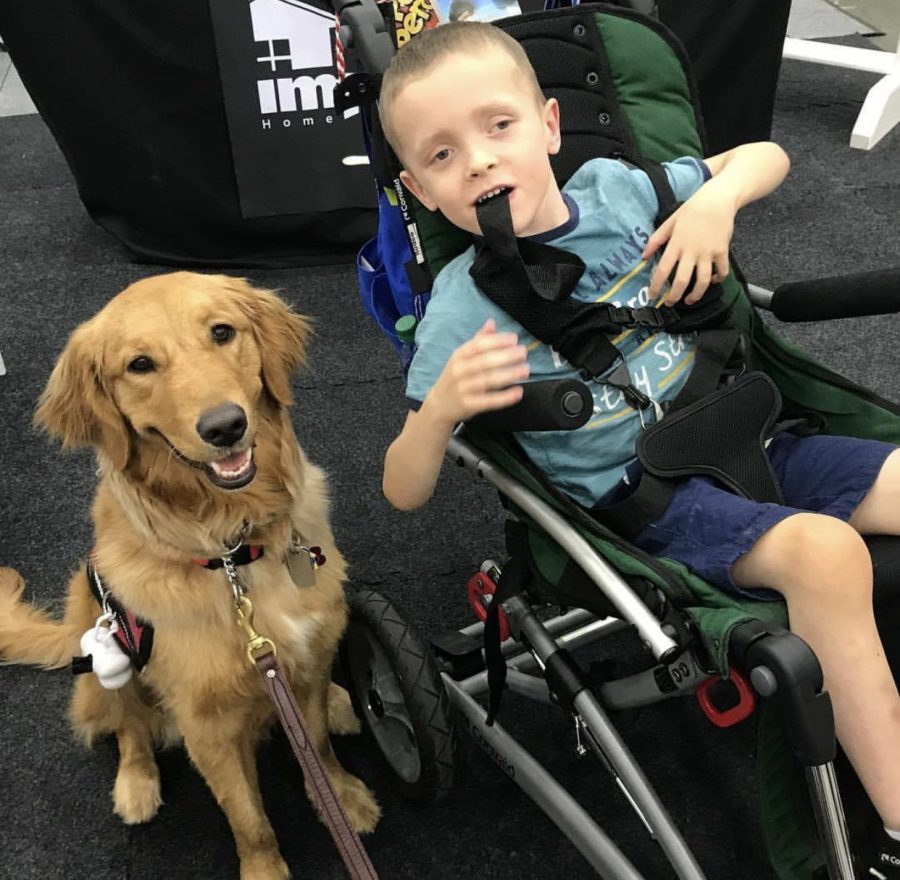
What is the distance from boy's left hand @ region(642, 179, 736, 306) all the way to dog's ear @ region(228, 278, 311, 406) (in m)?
0.55

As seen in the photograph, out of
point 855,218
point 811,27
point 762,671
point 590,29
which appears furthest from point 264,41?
point 811,27

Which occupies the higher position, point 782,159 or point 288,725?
point 782,159

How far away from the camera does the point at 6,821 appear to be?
1.63 m

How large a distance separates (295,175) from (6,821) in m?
2.07

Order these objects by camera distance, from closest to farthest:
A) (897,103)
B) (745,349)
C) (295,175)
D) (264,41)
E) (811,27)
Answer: (745,349)
(264,41)
(295,175)
(897,103)
(811,27)

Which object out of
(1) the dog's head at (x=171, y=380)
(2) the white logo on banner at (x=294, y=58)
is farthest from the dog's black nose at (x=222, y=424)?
(2) the white logo on banner at (x=294, y=58)

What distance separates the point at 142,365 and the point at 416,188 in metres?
0.47

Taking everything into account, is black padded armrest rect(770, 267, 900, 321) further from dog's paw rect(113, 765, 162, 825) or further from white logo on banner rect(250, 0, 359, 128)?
white logo on banner rect(250, 0, 359, 128)

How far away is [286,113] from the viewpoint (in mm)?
2863

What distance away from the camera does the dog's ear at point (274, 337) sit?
1368 mm

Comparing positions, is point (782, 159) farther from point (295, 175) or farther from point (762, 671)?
point (295, 175)

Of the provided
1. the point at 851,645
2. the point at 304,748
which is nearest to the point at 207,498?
the point at 304,748

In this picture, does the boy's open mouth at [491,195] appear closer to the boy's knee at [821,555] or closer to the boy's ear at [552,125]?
the boy's ear at [552,125]

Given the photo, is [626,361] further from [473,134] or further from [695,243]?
[473,134]
